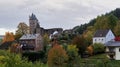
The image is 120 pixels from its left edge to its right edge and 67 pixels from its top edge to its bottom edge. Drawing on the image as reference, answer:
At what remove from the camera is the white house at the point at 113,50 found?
263 feet

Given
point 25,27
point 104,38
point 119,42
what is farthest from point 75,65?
point 25,27

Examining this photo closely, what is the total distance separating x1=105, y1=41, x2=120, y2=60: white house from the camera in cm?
8007

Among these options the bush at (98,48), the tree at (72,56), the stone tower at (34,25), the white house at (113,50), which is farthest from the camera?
the stone tower at (34,25)

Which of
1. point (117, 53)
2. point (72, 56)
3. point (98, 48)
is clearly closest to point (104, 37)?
point (98, 48)

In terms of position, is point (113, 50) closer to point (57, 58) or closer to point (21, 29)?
point (57, 58)

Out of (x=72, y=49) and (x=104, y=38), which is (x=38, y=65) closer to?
(x=72, y=49)

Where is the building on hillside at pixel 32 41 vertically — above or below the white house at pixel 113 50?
above

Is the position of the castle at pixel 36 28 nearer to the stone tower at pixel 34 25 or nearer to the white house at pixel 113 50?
the stone tower at pixel 34 25

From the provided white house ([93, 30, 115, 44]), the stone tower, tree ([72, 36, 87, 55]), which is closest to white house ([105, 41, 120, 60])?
tree ([72, 36, 87, 55])

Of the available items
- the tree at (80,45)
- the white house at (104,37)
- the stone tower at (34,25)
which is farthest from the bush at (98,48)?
the stone tower at (34,25)

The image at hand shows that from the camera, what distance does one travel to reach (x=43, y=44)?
333 ft

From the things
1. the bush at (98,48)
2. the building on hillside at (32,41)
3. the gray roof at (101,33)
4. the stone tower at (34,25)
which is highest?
the stone tower at (34,25)

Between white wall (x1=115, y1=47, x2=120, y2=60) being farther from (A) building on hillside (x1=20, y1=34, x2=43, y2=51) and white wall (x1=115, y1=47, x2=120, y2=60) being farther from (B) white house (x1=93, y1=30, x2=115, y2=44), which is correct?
(A) building on hillside (x1=20, y1=34, x2=43, y2=51)

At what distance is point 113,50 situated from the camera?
273ft
